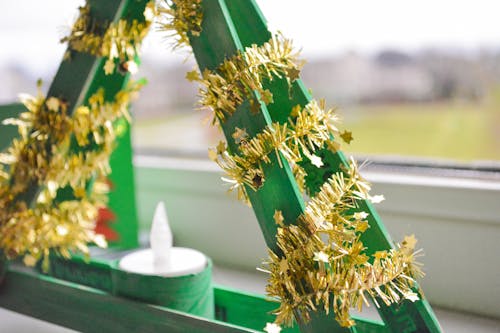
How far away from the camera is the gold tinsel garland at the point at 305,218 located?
0.50 m

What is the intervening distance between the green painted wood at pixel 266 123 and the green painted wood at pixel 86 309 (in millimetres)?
144

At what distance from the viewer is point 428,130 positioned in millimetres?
986

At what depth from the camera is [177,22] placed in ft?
1.90

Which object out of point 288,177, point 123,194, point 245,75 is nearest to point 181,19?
point 245,75

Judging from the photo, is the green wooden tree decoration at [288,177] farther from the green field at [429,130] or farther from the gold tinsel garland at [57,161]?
the green field at [429,130]

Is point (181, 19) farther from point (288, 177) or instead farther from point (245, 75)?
point (288, 177)

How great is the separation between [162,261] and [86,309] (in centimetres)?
13

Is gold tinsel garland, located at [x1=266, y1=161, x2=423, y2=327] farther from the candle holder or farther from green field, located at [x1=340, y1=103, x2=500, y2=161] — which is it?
green field, located at [x1=340, y1=103, x2=500, y2=161]

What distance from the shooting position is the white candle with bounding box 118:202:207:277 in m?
0.66

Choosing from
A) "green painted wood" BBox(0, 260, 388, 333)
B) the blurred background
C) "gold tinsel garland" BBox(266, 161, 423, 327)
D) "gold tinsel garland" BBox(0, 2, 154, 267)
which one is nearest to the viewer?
"gold tinsel garland" BBox(266, 161, 423, 327)

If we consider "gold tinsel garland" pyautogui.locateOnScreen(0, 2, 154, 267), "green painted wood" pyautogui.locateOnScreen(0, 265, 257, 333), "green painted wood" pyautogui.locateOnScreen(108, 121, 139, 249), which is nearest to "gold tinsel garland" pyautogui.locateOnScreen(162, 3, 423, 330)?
"green painted wood" pyautogui.locateOnScreen(0, 265, 257, 333)

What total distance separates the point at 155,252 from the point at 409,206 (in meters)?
0.40

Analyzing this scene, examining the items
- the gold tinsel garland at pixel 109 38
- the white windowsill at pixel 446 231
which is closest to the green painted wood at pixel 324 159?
the gold tinsel garland at pixel 109 38

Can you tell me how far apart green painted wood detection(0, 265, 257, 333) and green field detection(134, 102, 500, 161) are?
0.33m
